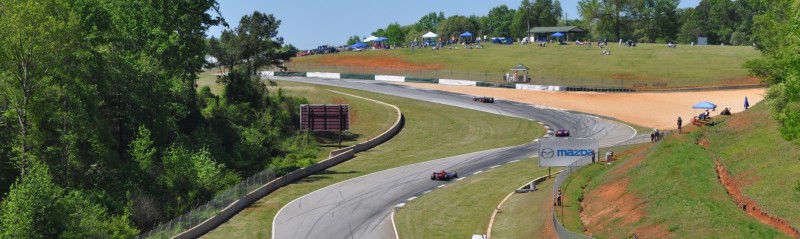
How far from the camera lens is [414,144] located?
96750 millimetres

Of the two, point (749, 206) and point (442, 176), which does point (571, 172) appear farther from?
point (749, 206)

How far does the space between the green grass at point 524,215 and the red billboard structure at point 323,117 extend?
88.1ft

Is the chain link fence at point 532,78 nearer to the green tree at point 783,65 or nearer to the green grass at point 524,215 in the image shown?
the green tree at point 783,65

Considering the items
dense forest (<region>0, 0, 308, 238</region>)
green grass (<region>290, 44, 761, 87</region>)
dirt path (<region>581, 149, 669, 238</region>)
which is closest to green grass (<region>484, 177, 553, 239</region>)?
dirt path (<region>581, 149, 669, 238</region>)

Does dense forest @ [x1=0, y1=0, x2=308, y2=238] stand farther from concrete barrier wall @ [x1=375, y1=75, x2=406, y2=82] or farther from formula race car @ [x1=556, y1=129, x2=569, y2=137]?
concrete barrier wall @ [x1=375, y1=75, x2=406, y2=82]

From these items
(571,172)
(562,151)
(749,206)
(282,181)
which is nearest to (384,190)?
(282,181)

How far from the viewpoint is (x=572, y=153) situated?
245 ft

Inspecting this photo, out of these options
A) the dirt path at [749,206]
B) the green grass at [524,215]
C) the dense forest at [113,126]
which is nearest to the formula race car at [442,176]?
the green grass at [524,215]

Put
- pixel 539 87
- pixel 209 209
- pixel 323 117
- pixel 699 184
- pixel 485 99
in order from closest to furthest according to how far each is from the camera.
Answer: pixel 699 184 → pixel 209 209 → pixel 323 117 → pixel 485 99 → pixel 539 87

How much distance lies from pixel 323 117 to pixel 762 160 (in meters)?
46.6

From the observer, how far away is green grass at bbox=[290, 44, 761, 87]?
5546 inches

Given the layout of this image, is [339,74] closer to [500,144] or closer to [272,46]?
[272,46]

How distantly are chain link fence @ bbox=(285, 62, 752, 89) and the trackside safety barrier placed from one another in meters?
55.8

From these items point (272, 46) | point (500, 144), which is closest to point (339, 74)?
point (272, 46)
